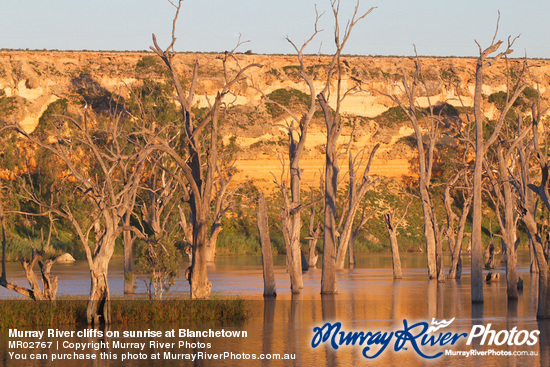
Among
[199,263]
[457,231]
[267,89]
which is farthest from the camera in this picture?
[267,89]

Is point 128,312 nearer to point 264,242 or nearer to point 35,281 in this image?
point 35,281

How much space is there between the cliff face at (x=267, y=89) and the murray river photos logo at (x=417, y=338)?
64.4 metres

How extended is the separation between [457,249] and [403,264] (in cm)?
1793

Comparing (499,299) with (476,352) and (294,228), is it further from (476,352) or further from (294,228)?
(476,352)

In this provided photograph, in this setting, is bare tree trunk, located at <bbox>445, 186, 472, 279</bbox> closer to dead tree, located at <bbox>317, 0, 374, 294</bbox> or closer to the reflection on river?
the reflection on river

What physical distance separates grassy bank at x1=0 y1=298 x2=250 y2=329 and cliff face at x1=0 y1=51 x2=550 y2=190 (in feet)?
204

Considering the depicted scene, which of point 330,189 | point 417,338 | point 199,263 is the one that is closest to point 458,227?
point 330,189

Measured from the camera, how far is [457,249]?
41062 mm

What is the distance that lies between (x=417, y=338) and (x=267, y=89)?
80.4 meters

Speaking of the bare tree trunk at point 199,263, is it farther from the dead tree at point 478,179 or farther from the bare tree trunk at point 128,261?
the dead tree at point 478,179

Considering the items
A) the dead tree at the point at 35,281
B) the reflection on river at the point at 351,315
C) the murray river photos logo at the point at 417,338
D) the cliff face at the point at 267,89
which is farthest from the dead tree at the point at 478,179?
the cliff face at the point at 267,89

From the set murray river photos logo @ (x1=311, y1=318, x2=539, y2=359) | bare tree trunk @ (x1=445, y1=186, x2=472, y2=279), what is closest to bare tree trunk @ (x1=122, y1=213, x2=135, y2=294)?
murray river photos logo @ (x1=311, y1=318, x2=539, y2=359)

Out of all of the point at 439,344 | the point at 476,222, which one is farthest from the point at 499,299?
the point at 439,344

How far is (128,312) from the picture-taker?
23.7 metres
